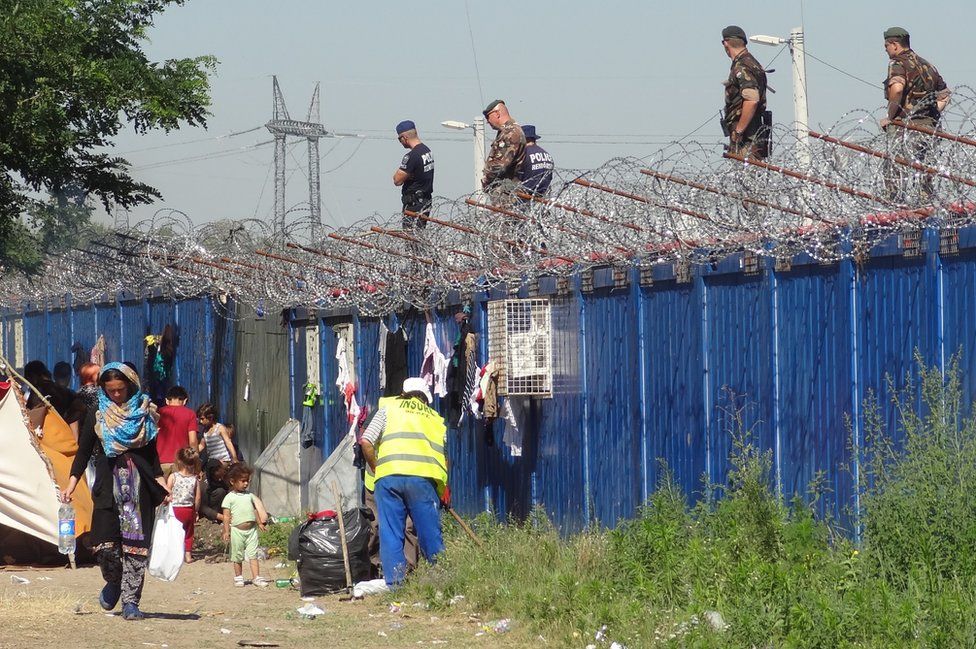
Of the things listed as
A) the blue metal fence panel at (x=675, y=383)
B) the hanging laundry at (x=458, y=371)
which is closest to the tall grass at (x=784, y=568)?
the blue metal fence panel at (x=675, y=383)

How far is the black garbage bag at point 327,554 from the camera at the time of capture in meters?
11.6

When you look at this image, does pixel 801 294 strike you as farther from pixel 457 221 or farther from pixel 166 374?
pixel 166 374

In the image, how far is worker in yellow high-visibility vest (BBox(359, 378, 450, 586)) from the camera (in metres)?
11.1

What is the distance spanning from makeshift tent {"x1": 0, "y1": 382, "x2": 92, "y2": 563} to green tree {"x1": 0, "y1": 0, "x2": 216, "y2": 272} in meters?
3.60

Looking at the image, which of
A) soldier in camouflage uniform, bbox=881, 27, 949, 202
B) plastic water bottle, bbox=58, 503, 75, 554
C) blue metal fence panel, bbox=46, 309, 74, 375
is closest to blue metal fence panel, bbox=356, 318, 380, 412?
plastic water bottle, bbox=58, 503, 75, 554

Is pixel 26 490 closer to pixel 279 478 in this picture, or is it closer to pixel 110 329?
pixel 279 478

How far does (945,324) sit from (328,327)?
359 inches

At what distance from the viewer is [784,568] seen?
27.3 feet

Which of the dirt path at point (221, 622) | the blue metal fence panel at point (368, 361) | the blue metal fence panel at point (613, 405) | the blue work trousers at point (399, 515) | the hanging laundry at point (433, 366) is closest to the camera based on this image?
the dirt path at point (221, 622)

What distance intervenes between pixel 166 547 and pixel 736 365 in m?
3.70

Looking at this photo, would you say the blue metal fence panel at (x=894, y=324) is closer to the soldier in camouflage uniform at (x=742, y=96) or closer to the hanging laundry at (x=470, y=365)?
the soldier in camouflage uniform at (x=742, y=96)

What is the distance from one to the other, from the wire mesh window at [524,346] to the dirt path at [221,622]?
223cm

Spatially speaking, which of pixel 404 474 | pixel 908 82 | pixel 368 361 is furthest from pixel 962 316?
pixel 368 361

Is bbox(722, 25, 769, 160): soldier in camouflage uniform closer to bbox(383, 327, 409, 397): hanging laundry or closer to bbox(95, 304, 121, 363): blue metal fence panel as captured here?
bbox(383, 327, 409, 397): hanging laundry
